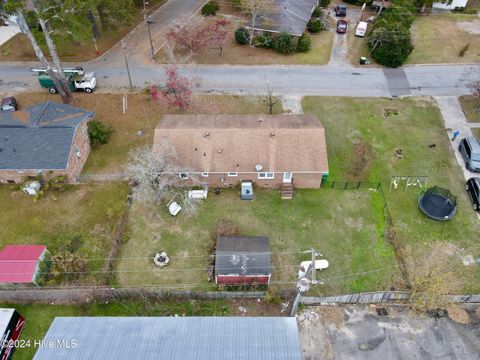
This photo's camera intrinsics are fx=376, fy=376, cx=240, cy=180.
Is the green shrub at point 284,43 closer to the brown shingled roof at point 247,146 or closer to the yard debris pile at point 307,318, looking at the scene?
the brown shingled roof at point 247,146

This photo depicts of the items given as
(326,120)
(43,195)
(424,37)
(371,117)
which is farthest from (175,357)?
(424,37)

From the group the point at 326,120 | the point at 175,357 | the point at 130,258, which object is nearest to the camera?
the point at 175,357

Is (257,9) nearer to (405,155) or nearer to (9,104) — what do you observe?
(405,155)

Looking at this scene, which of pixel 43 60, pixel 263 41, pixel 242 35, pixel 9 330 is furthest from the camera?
pixel 263 41

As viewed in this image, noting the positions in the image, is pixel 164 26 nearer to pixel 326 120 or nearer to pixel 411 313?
pixel 326 120

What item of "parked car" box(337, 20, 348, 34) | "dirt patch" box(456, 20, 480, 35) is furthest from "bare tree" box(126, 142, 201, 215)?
"dirt patch" box(456, 20, 480, 35)

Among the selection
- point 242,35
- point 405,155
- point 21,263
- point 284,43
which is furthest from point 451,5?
point 21,263

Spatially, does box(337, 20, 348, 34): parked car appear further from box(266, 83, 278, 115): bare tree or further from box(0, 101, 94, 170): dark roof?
box(0, 101, 94, 170): dark roof
